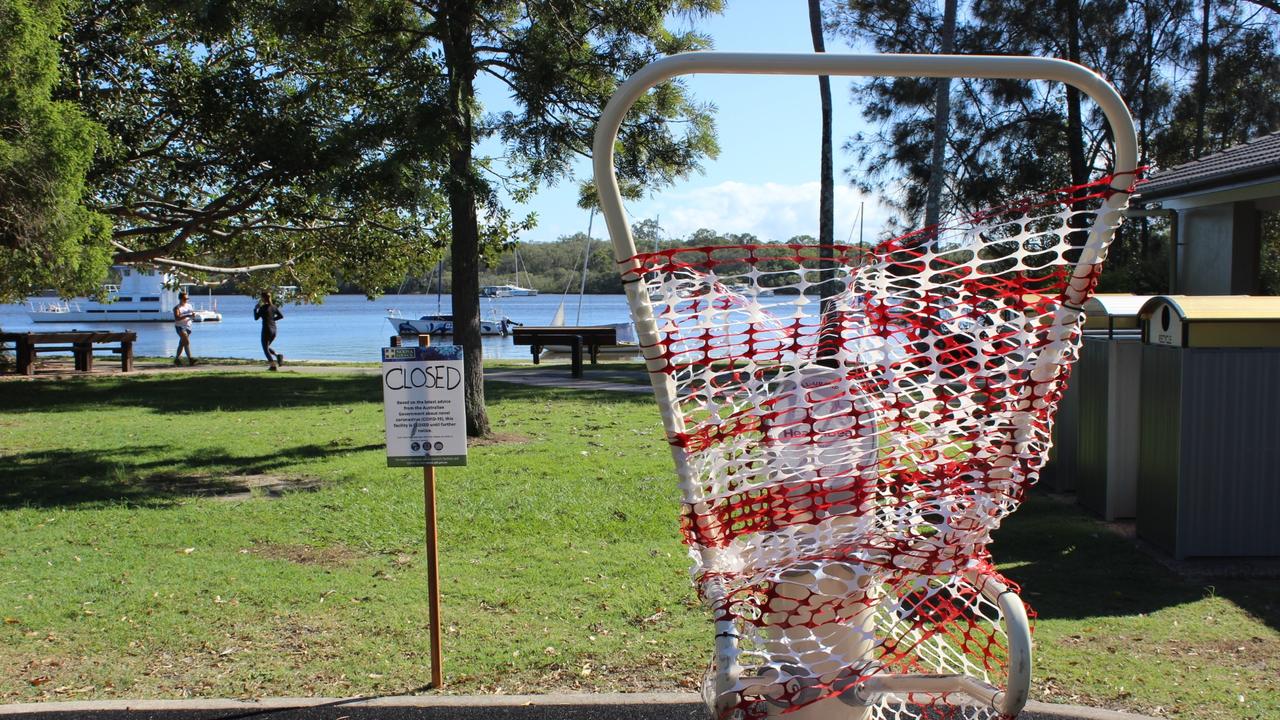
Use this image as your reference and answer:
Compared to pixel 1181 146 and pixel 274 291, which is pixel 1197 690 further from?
pixel 1181 146

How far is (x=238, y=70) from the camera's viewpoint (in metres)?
14.0

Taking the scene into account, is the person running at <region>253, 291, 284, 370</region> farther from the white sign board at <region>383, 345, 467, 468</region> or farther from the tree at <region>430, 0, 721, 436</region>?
the white sign board at <region>383, 345, 467, 468</region>

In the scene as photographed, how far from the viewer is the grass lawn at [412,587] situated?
521cm

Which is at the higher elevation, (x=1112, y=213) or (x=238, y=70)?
(x=238, y=70)

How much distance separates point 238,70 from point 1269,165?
13.1 meters

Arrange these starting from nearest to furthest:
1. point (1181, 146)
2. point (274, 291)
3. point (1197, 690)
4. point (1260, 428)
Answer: point (1197, 690) < point (1260, 428) < point (274, 291) < point (1181, 146)

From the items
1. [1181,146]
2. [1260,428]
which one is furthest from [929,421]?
[1181,146]

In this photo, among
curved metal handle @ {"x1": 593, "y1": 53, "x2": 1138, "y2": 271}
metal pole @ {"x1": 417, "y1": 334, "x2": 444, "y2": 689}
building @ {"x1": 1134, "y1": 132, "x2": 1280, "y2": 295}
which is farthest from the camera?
building @ {"x1": 1134, "y1": 132, "x2": 1280, "y2": 295}

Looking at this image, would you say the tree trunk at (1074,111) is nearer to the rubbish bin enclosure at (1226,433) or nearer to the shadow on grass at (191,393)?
the shadow on grass at (191,393)

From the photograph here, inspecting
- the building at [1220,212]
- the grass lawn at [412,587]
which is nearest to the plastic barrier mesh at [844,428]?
the grass lawn at [412,587]

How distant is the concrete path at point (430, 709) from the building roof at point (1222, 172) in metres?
10.3

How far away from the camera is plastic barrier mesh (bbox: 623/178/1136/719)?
324 centimetres

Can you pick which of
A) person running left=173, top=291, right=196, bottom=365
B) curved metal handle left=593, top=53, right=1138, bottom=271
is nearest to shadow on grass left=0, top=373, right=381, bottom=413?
person running left=173, top=291, right=196, bottom=365

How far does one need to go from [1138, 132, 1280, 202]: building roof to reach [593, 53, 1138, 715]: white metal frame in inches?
417
